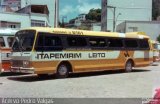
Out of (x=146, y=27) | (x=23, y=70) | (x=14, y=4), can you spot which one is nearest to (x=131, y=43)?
(x=23, y=70)

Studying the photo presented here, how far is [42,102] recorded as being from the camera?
1271 centimetres

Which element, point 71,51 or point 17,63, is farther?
point 71,51

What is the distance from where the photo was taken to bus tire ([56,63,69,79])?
70.4 ft

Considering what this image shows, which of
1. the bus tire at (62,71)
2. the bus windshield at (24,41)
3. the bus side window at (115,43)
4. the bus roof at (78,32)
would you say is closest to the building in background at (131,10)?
the bus roof at (78,32)

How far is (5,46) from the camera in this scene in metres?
22.8

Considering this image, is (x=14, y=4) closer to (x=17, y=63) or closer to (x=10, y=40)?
(x=10, y=40)

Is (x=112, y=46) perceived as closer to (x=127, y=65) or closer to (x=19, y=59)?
(x=127, y=65)

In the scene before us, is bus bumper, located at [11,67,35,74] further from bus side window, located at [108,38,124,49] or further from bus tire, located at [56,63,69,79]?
bus side window, located at [108,38,124,49]

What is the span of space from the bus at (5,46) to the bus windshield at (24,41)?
1.42 metres

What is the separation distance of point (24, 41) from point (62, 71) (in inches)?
103

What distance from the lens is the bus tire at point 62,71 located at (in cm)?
2145

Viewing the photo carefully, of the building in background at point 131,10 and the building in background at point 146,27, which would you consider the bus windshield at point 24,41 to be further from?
the building in background at point 131,10

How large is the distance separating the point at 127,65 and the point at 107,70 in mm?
1614

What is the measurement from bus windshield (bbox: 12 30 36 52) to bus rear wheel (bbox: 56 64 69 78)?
2218mm
